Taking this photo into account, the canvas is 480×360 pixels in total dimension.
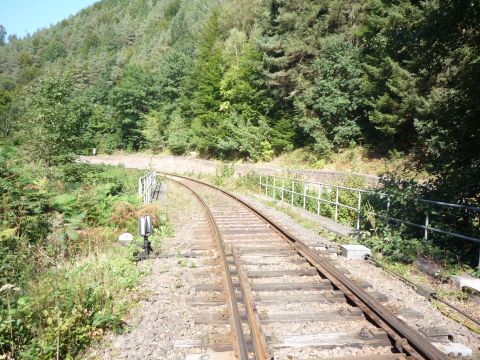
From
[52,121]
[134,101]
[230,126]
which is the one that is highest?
[134,101]

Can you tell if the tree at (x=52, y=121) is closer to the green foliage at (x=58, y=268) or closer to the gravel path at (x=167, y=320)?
the green foliage at (x=58, y=268)

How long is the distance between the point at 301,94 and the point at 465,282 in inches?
1084

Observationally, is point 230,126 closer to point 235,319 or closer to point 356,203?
point 356,203

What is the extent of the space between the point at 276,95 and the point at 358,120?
9374 mm

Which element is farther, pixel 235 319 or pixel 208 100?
pixel 208 100

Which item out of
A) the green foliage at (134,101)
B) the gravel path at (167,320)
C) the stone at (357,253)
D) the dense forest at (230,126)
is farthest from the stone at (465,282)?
the green foliage at (134,101)

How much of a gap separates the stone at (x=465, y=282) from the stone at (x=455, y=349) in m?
2.00

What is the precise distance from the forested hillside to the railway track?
374 centimetres

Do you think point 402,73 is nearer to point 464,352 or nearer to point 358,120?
point 358,120

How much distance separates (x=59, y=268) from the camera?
23.1ft

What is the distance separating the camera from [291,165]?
33438 millimetres

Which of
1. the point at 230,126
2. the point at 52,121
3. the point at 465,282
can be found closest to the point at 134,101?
the point at 230,126

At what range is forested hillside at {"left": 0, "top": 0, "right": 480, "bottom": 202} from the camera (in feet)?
26.8

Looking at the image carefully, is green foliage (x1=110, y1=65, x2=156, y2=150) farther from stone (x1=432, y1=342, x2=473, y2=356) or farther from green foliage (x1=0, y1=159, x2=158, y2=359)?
stone (x1=432, y1=342, x2=473, y2=356)
